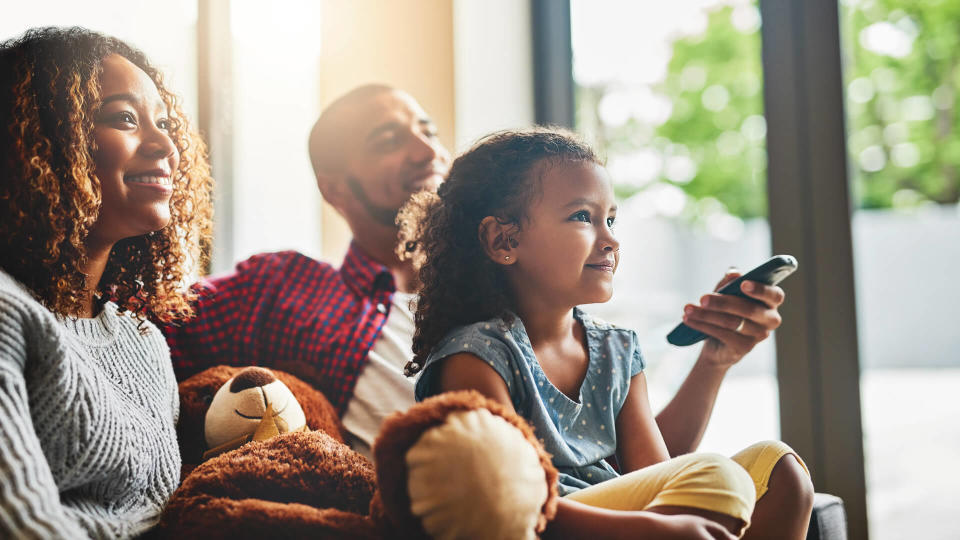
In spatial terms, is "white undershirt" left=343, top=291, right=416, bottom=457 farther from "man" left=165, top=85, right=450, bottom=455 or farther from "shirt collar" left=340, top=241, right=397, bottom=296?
"shirt collar" left=340, top=241, right=397, bottom=296

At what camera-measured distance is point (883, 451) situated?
174 centimetres

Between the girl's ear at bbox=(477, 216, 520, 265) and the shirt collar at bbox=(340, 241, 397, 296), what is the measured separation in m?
0.37

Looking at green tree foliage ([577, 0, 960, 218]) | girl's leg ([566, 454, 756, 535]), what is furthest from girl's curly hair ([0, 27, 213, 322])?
green tree foliage ([577, 0, 960, 218])

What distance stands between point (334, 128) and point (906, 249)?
1414 millimetres

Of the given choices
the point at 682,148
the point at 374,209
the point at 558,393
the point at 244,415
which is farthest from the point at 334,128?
the point at 682,148

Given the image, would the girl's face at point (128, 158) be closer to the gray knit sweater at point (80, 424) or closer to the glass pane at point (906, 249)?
the gray knit sweater at point (80, 424)

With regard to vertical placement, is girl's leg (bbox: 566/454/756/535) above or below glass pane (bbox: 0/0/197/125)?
below

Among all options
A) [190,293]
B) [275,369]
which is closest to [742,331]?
[275,369]

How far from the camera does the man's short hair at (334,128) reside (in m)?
1.54

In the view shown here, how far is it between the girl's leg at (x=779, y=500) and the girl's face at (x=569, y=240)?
292mm

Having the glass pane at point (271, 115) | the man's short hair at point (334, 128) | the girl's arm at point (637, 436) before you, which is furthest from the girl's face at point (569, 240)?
the glass pane at point (271, 115)

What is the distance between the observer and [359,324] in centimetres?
Result: 129

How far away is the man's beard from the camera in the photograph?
1.47 meters

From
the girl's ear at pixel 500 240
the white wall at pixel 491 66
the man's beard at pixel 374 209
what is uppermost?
the white wall at pixel 491 66
